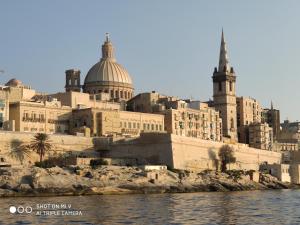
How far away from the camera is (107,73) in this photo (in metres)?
94.8

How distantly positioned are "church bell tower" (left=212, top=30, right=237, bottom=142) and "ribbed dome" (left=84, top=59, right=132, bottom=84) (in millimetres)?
13062

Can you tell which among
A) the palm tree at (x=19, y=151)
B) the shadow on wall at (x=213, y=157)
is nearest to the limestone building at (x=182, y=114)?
the shadow on wall at (x=213, y=157)

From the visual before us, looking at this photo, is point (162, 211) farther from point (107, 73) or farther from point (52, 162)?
point (107, 73)

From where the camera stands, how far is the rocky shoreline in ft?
167

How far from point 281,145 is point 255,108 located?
297 inches

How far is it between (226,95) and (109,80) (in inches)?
676

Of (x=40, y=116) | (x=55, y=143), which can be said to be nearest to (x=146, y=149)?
(x=55, y=143)

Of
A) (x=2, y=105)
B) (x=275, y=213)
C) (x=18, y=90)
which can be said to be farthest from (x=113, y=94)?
(x=275, y=213)

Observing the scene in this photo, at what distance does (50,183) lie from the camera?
51656mm

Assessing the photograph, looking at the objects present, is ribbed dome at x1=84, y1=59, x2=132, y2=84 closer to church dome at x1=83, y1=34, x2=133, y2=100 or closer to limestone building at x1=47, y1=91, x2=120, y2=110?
church dome at x1=83, y1=34, x2=133, y2=100

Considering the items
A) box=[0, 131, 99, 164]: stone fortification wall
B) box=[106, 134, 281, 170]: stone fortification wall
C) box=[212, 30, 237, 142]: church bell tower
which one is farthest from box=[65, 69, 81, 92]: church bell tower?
box=[0, 131, 99, 164]: stone fortification wall

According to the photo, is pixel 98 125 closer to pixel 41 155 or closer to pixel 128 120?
pixel 128 120

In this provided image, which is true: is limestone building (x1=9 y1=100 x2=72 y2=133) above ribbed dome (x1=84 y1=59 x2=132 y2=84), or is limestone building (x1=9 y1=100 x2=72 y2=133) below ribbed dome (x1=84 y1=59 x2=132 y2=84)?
below

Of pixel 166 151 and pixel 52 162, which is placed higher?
pixel 166 151
